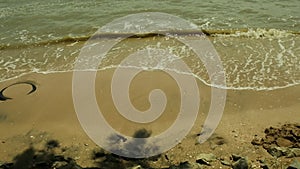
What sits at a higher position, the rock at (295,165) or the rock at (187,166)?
the rock at (295,165)

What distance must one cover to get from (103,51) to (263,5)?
21.2 ft

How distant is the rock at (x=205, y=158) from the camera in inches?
221

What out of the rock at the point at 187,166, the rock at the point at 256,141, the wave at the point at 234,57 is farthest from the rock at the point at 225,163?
the wave at the point at 234,57

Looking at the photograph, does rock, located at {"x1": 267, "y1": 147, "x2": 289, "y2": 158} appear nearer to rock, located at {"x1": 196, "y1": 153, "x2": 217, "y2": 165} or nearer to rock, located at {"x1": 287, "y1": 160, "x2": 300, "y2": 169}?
rock, located at {"x1": 287, "y1": 160, "x2": 300, "y2": 169}

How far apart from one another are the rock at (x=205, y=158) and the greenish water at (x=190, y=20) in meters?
2.51

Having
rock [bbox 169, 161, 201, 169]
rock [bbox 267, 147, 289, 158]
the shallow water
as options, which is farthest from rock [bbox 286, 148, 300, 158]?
rock [bbox 169, 161, 201, 169]

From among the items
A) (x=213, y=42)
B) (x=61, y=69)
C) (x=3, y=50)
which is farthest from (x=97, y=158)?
(x=3, y=50)

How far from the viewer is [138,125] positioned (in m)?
6.61

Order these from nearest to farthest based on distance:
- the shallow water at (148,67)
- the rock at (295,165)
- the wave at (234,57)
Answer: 1. the rock at (295,165)
2. the shallow water at (148,67)
3. the wave at (234,57)

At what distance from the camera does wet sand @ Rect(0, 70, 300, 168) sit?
234 inches

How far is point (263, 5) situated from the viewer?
12820 millimetres

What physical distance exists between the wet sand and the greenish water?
2.61 feet

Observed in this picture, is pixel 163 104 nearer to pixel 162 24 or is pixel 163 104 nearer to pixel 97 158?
pixel 97 158

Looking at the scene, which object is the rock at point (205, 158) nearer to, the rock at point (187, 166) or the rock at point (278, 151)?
the rock at point (187, 166)
